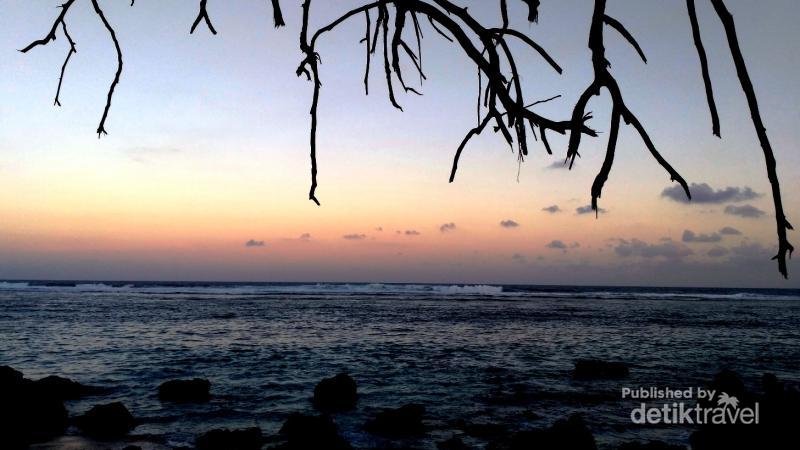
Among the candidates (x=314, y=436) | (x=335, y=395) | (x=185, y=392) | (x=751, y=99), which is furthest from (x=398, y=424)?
(x=751, y=99)

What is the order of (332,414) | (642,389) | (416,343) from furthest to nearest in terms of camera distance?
(416,343)
(642,389)
(332,414)

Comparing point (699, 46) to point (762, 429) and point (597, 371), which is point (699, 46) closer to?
point (762, 429)

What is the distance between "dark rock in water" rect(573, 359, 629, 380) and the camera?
12492 mm

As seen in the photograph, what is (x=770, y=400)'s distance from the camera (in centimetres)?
657

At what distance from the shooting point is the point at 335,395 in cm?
987

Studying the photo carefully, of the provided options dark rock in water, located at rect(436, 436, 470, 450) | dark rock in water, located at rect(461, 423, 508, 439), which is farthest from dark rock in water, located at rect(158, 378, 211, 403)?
dark rock in water, located at rect(461, 423, 508, 439)

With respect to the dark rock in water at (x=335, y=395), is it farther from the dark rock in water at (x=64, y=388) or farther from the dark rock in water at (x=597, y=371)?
the dark rock in water at (x=597, y=371)

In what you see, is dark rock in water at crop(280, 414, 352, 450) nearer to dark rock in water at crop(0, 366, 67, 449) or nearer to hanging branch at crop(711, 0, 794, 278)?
dark rock in water at crop(0, 366, 67, 449)

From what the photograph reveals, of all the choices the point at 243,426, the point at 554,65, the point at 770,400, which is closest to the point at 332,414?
the point at 243,426

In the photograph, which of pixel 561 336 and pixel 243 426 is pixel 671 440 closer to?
pixel 243 426

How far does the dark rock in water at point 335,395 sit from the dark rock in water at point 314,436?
240cm

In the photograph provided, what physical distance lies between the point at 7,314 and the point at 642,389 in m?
28.5

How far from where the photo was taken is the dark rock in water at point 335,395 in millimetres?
9727

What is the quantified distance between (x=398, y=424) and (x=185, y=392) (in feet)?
14.6
